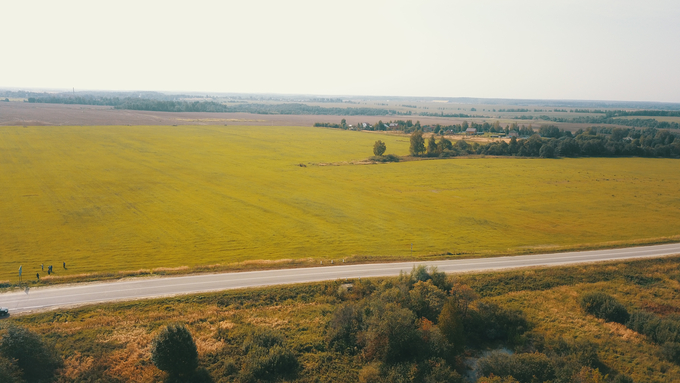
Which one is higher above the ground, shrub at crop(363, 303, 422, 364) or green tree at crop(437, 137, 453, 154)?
green tree at crop(437, 137, 453, 154)

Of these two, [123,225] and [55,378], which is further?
[123,225]

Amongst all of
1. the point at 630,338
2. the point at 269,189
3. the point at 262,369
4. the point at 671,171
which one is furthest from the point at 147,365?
the point at 671,171

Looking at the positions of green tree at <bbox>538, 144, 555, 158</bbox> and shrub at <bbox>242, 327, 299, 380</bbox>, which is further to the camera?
green tree at <bbox>538, 144, 555, 158</bbox>

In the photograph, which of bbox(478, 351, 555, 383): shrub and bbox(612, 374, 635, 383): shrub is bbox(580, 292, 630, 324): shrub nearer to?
bbox(612, 374, 635, 383): shrub

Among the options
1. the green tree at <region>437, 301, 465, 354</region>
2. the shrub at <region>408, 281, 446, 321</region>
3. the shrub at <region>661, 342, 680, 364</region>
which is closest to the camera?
the shrub at <region>661, 342, 680, 364</region>

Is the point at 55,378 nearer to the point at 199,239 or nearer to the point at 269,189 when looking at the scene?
the point at 199,239

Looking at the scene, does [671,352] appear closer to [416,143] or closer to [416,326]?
[416,326]

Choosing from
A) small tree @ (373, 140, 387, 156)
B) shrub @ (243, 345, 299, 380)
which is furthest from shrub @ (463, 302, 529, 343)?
small tree @ (373, 140, 387, 156)
